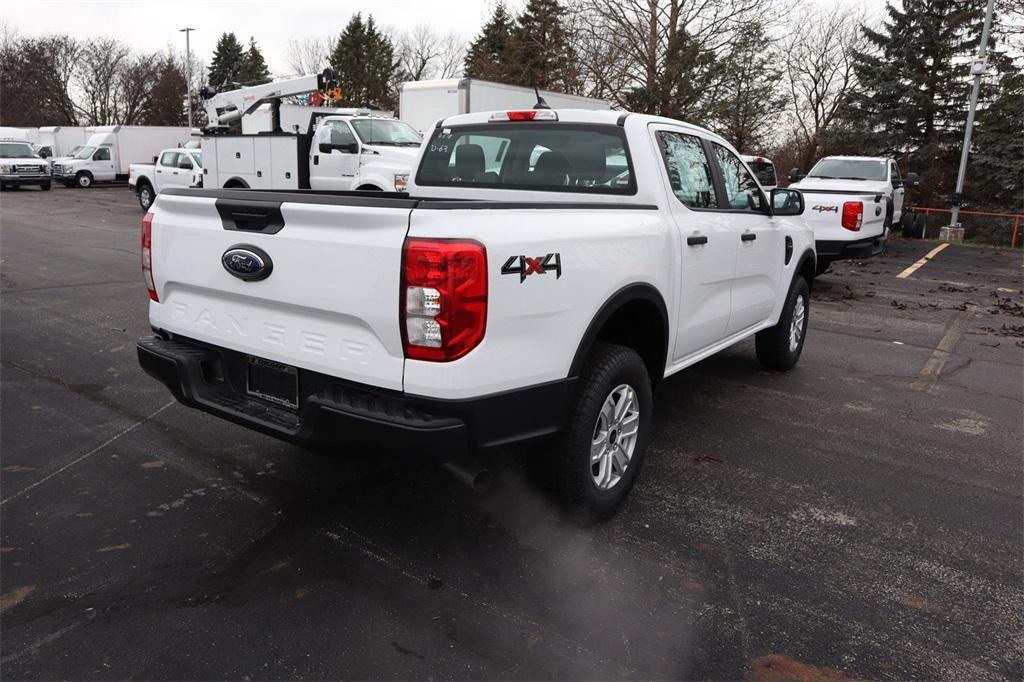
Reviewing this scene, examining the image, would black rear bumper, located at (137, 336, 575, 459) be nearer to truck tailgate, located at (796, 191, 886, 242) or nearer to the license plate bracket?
the license plate bracket

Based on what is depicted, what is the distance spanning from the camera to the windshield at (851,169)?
50.5 ft

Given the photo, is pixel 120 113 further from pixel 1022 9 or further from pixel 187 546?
pixel 187 546

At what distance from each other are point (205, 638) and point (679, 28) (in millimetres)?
→ 30255

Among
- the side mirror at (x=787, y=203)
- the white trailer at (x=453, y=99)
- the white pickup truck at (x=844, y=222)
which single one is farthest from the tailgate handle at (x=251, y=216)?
the white trailer at (x=453, y=99)

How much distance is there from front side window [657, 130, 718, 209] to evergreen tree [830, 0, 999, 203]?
3043cm

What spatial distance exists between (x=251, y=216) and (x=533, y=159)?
5.84ft

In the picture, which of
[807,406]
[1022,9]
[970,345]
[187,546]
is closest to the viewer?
[187,546]

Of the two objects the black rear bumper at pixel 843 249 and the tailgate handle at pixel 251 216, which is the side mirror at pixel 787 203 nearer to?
the tailgate handle at pixel 251 216

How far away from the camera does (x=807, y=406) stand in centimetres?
555

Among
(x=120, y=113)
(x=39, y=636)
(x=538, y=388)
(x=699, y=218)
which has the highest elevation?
(x=120, y=113)

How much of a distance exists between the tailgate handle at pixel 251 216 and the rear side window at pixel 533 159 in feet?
5.48

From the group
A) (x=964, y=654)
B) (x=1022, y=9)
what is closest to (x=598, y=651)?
(x=964, y=654)

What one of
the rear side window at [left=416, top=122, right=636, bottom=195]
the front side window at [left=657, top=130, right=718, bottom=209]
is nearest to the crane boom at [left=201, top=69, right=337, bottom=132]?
the rear side window at [left=416, top=122, right=636, bottom=195]

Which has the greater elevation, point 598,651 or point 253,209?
point 253,209
